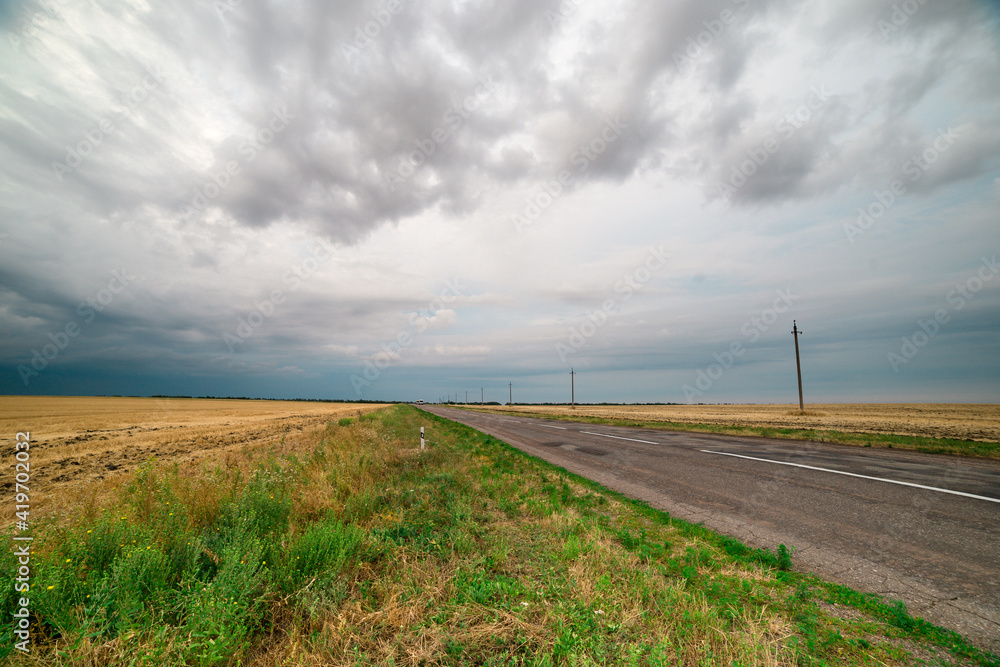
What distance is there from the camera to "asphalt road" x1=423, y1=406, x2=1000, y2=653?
3848 millimetres

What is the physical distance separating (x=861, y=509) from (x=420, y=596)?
7.15 meters

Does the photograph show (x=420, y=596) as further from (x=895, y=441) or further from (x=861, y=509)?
(x=895, y=441)

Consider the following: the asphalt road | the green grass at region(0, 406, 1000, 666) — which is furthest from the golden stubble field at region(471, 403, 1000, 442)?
the green grass at region(0, 406, 1000, 666)

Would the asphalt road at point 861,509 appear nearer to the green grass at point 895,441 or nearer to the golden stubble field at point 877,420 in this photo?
the green grass at point 895,441

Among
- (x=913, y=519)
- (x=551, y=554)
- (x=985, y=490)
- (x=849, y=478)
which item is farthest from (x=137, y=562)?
(x=985, y=490)

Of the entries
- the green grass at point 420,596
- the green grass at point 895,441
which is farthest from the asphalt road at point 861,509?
the green grass at point 895,441

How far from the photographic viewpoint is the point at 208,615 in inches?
124

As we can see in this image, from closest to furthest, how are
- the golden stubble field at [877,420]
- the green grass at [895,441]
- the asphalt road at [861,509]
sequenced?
1. the asphalt road at [861,509]
2. the green grass at [895,441]
3. the golden stubble field at [877,420]

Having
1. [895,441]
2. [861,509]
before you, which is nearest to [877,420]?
[895,441]

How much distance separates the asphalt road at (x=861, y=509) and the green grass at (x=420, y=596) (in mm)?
611

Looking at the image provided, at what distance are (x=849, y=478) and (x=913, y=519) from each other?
2.80 metres

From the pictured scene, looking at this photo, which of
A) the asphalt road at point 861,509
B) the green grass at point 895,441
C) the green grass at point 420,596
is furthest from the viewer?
the green grass at point 895,441

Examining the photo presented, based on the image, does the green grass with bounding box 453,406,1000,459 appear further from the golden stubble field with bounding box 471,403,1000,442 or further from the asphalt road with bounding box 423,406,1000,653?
the golden stubble field with bounding box 471,403,1000,442

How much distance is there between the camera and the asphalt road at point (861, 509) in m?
3.85
